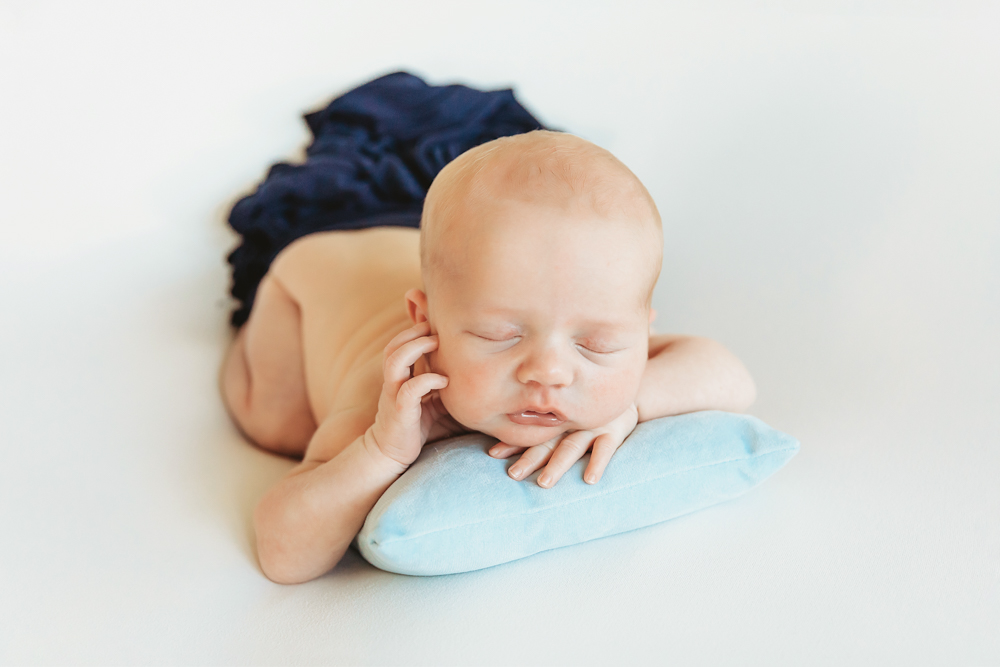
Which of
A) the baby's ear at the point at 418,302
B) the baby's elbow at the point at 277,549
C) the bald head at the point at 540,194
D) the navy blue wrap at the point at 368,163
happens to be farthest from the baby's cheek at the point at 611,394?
the navy blue wrap at the point at 368,163

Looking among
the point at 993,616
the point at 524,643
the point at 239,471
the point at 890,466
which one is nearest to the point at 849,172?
the point at 890,466

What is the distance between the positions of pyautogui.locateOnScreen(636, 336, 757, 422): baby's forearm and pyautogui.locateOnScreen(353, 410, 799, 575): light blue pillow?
61 mm

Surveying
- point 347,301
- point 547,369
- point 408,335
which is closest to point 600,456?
point 547,369

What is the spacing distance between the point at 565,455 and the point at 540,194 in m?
0.30

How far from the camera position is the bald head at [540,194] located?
2.69 feet

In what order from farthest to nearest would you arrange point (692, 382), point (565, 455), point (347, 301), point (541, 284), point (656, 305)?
1. point (656, 305)
2. point (347, 301)
3. point (692, 382)
4. point (565, 455)
5. point (541, 284)

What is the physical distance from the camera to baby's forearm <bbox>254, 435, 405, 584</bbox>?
0.92 metres

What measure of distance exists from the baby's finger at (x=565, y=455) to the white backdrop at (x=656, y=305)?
91mm

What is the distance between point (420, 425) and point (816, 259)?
2.52 feet

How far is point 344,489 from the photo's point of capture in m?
0.92

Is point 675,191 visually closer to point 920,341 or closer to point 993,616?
point 920,341

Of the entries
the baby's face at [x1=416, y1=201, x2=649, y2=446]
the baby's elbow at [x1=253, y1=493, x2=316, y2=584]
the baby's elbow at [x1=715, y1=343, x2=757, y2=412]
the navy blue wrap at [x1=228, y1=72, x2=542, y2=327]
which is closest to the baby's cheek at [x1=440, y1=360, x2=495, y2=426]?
the baby's face at [x1=416, y1=201, x2=649, y2=446]

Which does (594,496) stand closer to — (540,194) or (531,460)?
(531,460)

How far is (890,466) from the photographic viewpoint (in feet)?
3.28
